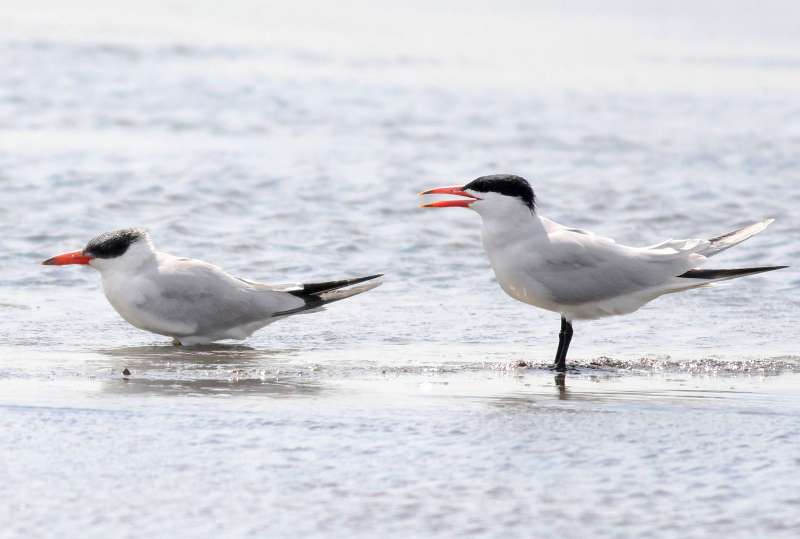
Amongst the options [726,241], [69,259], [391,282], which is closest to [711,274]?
[726,241]

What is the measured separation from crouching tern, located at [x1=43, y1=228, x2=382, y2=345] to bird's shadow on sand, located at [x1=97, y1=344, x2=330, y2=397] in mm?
117

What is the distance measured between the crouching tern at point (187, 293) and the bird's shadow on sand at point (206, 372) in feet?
0.38

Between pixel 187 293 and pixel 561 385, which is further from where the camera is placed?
pixel 187 293

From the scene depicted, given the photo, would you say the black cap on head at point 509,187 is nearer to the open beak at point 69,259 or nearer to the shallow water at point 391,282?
the shallow water at point 391,282

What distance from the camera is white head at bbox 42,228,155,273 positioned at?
24.4ft

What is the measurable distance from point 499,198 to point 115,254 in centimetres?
197

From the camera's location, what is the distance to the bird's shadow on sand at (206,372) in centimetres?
591

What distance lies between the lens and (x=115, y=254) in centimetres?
743

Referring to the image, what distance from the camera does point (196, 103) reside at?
50.1 feet

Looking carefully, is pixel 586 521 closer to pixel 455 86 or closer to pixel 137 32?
pixel 455 86

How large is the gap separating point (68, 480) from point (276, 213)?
6275 millimetres

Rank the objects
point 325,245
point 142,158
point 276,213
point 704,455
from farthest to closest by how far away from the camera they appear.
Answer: point 142,158, point 276,213, point 325,245, point 704,455

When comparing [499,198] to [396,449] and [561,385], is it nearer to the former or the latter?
[561,385]

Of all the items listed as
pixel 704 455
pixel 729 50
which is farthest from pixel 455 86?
pixel 704 455
